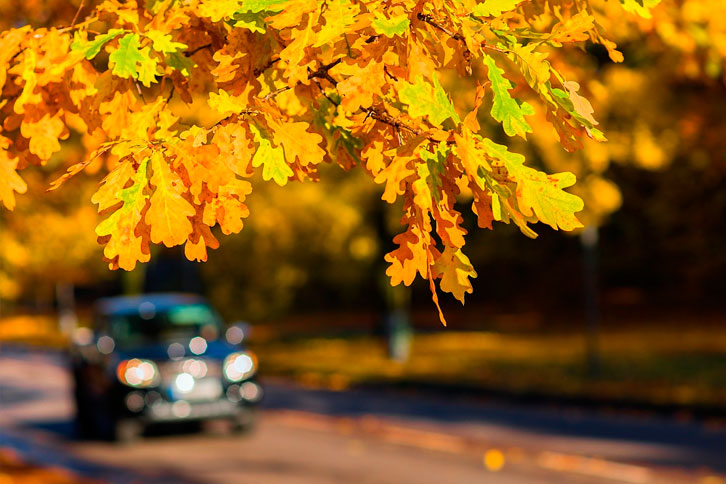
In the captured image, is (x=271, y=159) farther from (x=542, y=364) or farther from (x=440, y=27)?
(x=542, y=364)

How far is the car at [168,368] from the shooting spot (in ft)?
40.4

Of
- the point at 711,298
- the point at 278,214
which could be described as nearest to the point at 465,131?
the point at 278,214

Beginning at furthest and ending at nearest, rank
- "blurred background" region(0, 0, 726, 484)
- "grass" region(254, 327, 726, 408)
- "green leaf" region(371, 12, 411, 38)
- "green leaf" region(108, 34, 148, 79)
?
"grass" region(254, 327, 726, 408) → "blurred background" region(0, 0, 726, 484) → "green leaf" region(108, 34, 148, 79) → "green leaf" region(371, 12, 411, 38)

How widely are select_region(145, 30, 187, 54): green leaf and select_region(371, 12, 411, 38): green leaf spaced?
0.78 metres

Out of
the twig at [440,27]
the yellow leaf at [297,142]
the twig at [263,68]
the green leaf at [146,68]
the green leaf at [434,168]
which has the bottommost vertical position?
the green leaf at [434,168]

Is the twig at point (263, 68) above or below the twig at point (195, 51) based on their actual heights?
below

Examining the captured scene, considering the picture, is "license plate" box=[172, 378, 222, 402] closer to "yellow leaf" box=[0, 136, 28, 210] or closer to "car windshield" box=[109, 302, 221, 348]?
"car windshield" box=[109, 302, 221, 348]

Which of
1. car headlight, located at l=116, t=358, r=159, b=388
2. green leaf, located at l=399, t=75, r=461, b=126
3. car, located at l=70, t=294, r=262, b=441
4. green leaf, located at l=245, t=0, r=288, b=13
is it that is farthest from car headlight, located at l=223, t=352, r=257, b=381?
green leaf, located at l=399, t=75, r=461, b=126

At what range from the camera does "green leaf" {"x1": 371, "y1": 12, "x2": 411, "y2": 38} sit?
9.42 ft

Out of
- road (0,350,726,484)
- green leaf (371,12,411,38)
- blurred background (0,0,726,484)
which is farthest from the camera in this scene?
blurred background (0,0,726,484)

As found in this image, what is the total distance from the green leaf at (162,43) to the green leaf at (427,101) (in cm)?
84

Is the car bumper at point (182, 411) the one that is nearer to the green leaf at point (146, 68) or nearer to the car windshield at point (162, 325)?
the car windshield at point (162, 325)

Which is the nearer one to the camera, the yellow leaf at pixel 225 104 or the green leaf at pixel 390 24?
the green leaf at pixel 390 24

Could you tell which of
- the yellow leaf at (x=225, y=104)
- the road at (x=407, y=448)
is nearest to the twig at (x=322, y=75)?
the yellow leaf at (x=225, y=104)
